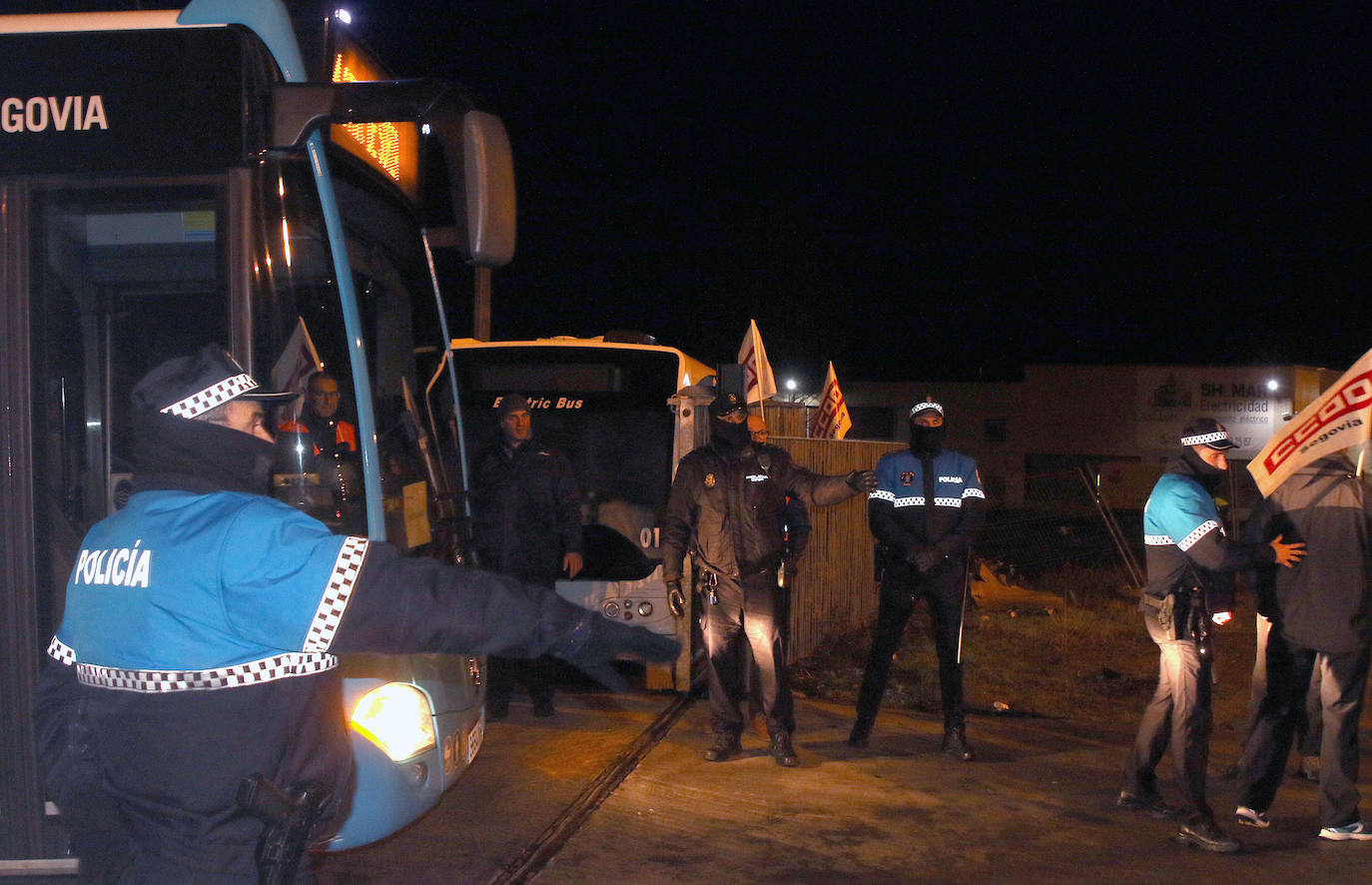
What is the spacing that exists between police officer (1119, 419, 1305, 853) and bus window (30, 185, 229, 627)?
4.17 meters

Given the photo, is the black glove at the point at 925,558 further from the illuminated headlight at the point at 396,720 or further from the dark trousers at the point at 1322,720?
the illuminated headlight at the point at 396,720

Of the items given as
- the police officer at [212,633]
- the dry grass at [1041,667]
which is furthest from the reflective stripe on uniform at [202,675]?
the dry grass at [1041,667]

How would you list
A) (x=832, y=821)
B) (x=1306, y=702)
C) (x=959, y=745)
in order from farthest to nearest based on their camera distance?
(x=959, y=745) → (x=1306, y=702) → (x=832, y=821)

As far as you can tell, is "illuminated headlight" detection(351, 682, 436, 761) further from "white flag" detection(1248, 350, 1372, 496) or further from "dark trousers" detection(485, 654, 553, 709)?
"white flag" detection(1248, 350, 1372, 496)

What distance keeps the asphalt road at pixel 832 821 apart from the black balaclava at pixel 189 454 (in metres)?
2.97

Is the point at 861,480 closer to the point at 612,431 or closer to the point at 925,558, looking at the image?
the point at 925,558

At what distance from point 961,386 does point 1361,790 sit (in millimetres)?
38588

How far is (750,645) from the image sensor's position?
22.1 ft

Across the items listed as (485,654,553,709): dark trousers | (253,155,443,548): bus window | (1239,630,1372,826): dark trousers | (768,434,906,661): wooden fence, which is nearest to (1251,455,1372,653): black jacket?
(1239,630,1372,826): dark trousers

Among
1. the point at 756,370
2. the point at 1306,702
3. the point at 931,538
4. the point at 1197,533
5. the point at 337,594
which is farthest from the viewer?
the point at 756,370

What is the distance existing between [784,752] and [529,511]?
2.30 m

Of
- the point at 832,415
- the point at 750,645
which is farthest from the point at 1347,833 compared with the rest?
the point at 832,415

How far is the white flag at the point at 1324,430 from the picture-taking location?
5.34 m

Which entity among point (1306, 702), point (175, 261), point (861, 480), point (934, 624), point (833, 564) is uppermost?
point (175, 261)
